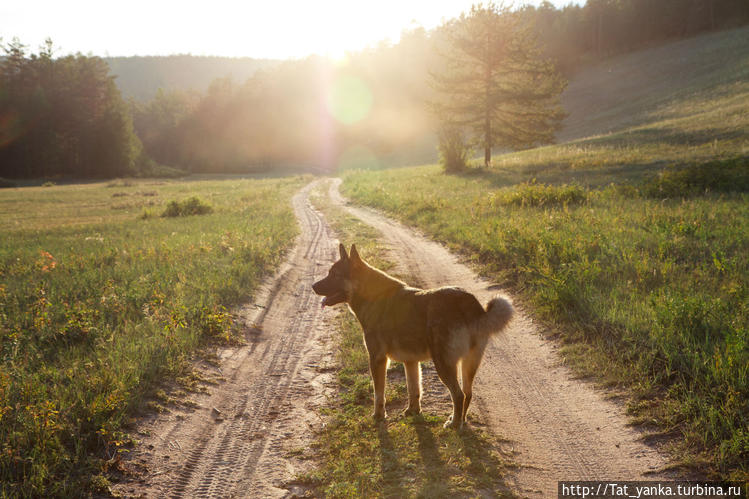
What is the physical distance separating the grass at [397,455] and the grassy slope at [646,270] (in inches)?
82.6

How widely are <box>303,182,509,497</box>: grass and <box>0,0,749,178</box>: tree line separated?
37531 mm

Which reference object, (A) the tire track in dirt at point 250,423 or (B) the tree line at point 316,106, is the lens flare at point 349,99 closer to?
(B) the tree line at point 316,106

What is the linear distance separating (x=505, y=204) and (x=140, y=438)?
17246 millimetres

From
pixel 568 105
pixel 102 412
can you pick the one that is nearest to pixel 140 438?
pixel 102 412

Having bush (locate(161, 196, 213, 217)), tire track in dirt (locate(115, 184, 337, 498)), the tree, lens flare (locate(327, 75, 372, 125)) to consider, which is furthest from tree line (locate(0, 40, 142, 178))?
tire track in dirt (locate(115, 184, 337, 498))

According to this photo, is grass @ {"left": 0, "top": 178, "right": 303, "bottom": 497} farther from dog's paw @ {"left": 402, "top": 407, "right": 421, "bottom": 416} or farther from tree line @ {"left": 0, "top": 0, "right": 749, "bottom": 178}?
tree line @ {"left": 0, "top": 0, "right": 749, "bottom": 178}

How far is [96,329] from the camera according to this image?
729 cm

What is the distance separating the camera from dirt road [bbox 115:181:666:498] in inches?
175

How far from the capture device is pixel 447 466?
180 inches

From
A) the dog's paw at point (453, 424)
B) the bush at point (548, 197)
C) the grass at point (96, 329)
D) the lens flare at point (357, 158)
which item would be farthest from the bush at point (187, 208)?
the lens flare at point (357, 158)

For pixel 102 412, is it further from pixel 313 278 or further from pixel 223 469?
pixel 313 278

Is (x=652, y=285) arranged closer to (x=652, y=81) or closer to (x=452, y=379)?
(x=452, y=379)

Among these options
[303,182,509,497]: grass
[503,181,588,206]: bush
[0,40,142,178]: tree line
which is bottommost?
[303,182,509,497]: grass

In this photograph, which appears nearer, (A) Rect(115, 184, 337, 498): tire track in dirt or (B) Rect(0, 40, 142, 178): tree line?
(A) Rect(115, 184, 337, 498): tire track in dirt
